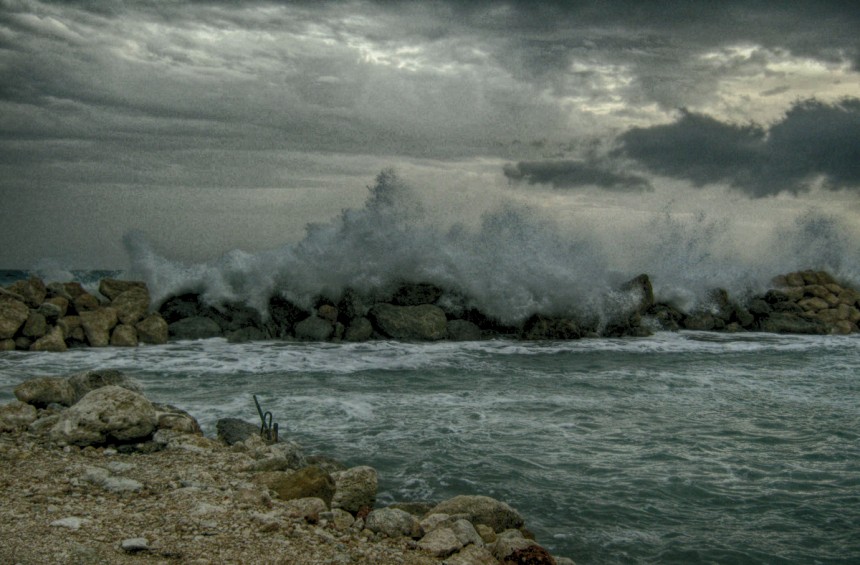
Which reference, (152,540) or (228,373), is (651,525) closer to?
(152,540)

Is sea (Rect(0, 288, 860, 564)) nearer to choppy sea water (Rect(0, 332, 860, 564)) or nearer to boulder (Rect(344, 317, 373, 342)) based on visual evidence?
choppy sea water (Rect(0, 332, 860, 564))

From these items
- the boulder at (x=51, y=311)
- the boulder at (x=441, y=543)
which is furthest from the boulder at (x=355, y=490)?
the boulder at (x=51, y=311)

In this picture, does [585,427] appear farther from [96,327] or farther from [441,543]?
[96,327]

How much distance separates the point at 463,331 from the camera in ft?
50.8

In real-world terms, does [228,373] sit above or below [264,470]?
below

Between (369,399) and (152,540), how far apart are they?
17.4 ft

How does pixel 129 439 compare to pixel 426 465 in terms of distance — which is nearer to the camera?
pixel 129 439

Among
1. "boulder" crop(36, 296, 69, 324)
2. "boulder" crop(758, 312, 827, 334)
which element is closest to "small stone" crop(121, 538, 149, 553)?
"boulder" crop(36, 296, 69, 324)

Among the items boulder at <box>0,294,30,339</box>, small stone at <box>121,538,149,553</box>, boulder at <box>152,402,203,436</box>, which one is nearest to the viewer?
small stone at <box>121,538,149,553</box>

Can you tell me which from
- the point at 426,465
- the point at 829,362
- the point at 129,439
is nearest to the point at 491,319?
the point at 829,362

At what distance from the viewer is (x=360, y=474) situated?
16.0 ft

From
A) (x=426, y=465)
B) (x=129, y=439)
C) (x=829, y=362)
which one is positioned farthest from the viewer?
(x=829, y=362)

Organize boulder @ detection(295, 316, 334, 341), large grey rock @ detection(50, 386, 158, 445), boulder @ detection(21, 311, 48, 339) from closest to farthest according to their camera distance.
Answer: large grey rock @ detection(50, 386, 158, 445)
boulder @ detection(21, 311, 48, 339)
boulder @ detection(295, 316, 334, 341)

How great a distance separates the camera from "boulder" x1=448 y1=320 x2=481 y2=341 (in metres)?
15.4
